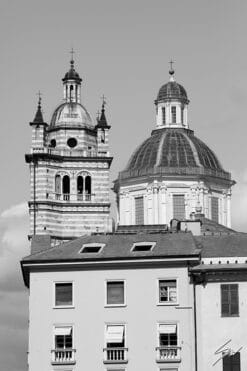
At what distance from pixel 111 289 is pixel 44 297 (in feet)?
11.5

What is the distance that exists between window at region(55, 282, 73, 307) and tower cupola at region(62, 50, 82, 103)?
89.5m

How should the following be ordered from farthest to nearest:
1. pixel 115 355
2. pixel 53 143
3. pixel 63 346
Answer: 1. pixel 53 143
2. pixel 63 346
3. pixel 115 355

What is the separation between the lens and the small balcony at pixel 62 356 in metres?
73.4

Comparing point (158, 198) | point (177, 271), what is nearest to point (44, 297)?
point (177, 271)

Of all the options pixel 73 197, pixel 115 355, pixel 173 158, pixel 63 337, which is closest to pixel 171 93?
pixel 173 158

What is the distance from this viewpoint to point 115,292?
2938 inches

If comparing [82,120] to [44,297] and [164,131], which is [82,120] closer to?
[164,131]

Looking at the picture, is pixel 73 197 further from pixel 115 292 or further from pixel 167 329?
pixel 167 329

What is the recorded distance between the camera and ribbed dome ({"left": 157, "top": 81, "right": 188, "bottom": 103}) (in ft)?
519

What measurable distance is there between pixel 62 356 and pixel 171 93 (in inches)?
3441

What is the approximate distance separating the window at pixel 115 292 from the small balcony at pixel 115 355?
2.55 metres

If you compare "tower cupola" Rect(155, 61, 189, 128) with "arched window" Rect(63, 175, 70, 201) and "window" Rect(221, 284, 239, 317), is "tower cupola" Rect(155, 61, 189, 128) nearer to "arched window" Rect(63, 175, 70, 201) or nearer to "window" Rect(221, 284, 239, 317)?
"arched window" Rect(63, 175, 70, 201)

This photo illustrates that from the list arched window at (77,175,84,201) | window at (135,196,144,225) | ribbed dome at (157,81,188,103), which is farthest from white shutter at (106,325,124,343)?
ribbed dome at (157,81,188,103)

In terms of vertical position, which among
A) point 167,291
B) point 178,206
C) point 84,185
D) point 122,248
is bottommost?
point 167,291
